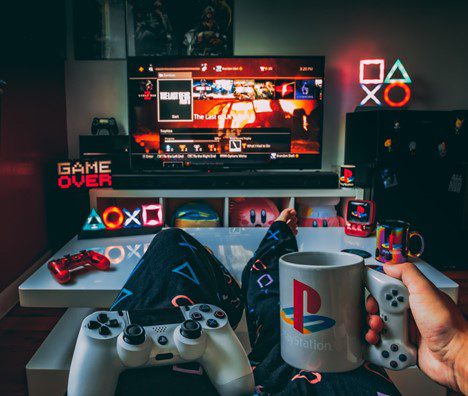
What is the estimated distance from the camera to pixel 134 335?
479 mm

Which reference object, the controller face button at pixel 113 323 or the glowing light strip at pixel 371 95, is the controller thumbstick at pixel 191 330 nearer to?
the controller face button at pixel 113 323

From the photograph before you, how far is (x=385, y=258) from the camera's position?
134cm

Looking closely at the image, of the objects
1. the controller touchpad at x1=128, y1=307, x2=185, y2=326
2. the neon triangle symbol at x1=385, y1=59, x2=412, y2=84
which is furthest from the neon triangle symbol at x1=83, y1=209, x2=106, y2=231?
the neon triangle symbol at x1=385, y1=59, x2=412, y2=84

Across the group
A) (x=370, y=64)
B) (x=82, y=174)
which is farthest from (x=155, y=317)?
(x=370, y=64)

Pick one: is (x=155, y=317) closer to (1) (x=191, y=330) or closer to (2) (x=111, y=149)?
(1) (x=191, y=330)

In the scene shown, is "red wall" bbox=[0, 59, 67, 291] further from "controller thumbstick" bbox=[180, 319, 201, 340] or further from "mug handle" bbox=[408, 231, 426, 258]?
"controller thumbstick" bbox=[180, 319, 201, 340]

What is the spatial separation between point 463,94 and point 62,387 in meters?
3.55

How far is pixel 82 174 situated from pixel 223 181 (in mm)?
939

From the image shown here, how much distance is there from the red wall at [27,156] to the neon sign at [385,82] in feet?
7.25

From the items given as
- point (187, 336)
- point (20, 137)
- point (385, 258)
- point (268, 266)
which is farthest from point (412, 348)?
point (20, 137)

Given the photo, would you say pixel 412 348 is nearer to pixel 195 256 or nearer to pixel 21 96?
pixel 195 256

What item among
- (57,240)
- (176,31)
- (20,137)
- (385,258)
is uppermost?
(176,31)

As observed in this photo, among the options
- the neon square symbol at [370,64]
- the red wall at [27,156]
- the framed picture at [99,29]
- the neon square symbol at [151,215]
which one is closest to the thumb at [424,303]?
the neon square symbol at [151,215]

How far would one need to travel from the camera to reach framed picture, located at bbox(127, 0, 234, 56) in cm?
334
